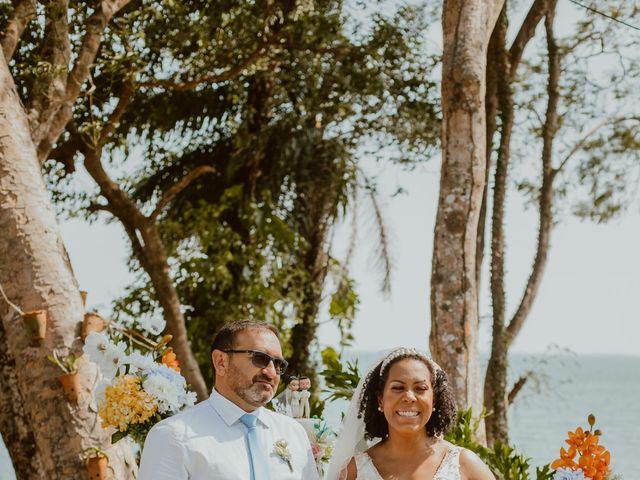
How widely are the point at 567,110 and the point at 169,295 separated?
5711mm

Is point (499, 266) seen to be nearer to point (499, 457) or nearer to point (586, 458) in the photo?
point (499, 457)

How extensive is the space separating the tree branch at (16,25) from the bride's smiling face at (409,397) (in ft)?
13.2

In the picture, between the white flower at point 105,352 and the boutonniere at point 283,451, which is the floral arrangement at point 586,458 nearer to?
the boutonniere at point 283,451

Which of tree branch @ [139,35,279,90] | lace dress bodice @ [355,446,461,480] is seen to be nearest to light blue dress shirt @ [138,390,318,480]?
lace dress bodice @ [355,446,461,480]

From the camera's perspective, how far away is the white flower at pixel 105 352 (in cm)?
441

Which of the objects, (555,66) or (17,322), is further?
(555,66)

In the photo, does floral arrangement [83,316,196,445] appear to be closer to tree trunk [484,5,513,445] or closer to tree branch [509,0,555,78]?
tree trunk [484,5,513,445]

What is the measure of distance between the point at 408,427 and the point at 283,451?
0.54 metres

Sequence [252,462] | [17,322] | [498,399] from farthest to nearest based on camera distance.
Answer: [498,399] < [17,322] < [252,462]

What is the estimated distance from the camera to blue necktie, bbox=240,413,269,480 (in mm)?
3510

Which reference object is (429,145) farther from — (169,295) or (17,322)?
(17,322)

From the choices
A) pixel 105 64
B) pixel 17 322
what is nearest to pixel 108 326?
pixel 17 322

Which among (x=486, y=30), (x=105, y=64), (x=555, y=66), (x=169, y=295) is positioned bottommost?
(x=169, y=295)

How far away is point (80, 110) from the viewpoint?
10992 millimetres
